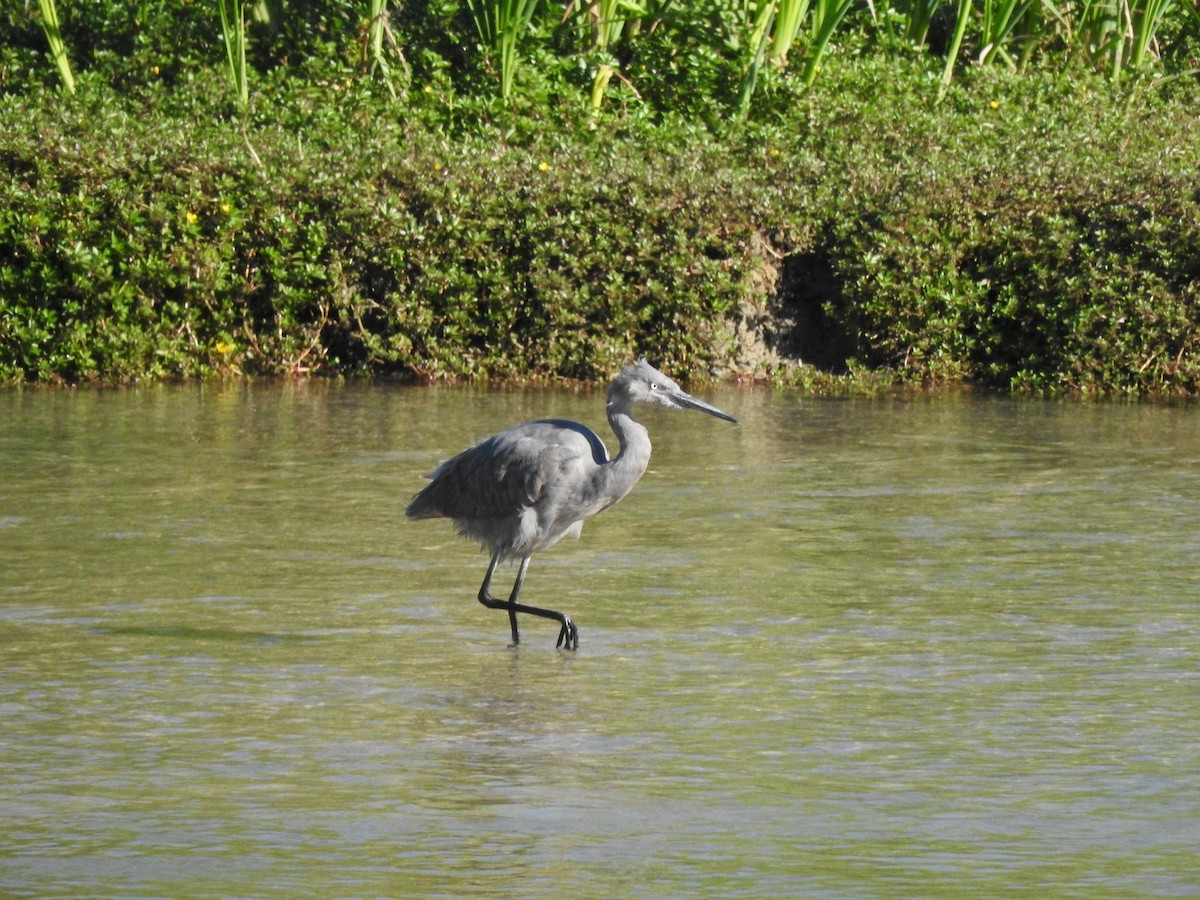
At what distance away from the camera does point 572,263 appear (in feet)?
45.8

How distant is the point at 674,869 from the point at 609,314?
32.0ft

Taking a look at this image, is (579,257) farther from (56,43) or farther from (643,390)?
(643,390)

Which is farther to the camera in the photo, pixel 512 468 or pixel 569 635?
pixel 512 468

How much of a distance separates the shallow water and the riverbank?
8.92ft

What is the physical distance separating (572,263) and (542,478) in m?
6.91

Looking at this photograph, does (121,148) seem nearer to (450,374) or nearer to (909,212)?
(450,374)

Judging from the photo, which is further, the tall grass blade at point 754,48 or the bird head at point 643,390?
the tall grass blade at point 754,48


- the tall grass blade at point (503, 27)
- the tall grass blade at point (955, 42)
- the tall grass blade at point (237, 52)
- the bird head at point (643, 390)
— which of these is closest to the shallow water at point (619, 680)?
the bird head at point (643, 390)

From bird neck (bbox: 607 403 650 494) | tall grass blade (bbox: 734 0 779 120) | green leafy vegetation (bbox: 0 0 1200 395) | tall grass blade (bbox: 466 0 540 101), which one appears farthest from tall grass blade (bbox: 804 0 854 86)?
bird neck (bbox: 607 403 650 494)

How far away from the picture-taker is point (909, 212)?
14.1m

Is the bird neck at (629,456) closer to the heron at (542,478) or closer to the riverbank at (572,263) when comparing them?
the heron at (542,478)

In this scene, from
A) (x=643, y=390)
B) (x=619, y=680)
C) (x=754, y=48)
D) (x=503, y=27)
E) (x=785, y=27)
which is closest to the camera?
(x=619, y=680)

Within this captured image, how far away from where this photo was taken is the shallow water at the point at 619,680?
185 inches

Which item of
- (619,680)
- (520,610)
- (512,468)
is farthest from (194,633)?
(619,680)
